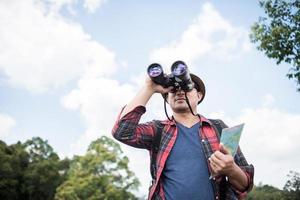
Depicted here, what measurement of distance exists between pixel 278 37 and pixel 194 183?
24.9 ft

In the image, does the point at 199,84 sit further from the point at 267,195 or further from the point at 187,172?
the point at 267,195

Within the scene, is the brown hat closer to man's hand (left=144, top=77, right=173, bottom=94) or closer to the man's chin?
the man's chin

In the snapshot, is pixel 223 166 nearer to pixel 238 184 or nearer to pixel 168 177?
pixel 238 184

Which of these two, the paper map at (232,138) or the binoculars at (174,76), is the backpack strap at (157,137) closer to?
the binoculars at (174,76)

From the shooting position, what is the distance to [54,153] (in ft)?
159

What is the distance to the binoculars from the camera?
10.5 ft

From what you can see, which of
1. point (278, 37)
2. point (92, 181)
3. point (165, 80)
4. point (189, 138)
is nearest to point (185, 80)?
point (165, 80)

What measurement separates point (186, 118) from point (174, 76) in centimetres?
41

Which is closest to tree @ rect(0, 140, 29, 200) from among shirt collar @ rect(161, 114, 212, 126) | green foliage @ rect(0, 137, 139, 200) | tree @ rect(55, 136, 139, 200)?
→ green foliage @ rect(0, 137, 139, 200)

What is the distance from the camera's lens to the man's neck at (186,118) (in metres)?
3.28

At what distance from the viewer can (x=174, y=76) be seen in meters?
3.23

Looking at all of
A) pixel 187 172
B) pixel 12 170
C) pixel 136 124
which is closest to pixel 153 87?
pixel 136 124

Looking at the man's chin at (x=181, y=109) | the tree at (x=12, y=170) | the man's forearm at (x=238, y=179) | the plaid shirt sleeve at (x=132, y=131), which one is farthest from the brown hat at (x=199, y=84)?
the tree at (x=12, y=170)

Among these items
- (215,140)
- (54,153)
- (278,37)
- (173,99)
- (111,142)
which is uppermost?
(54,153)
